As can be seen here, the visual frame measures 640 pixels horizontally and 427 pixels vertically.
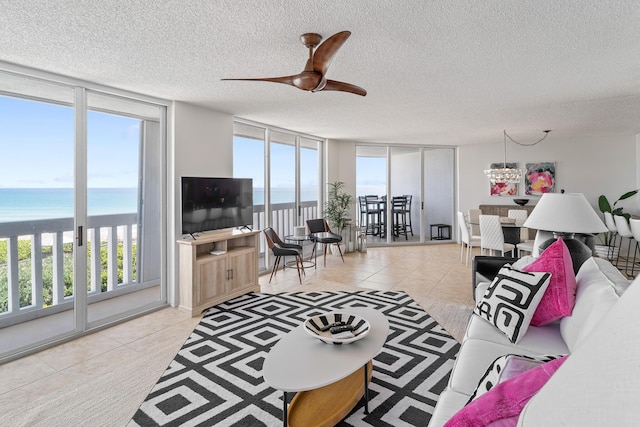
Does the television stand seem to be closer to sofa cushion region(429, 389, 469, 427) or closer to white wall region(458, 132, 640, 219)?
sofa cushion region(429, 389, 469, 427)

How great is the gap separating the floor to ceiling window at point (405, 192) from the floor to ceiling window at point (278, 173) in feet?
4.69

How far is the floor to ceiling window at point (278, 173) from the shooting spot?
5.41m

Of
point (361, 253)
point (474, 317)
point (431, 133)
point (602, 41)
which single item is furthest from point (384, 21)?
point (361, 253)

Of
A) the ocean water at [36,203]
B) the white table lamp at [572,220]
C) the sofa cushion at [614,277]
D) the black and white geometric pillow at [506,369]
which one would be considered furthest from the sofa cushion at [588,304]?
the ocean water at [36,203]

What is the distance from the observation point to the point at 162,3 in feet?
6.55

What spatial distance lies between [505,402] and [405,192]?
8033 millimetres

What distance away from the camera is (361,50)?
8.75ft

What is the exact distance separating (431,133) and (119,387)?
5.99m

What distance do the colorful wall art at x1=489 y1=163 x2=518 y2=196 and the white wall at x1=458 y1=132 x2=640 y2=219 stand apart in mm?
91

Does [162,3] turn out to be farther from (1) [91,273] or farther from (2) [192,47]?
(1) [91,273]

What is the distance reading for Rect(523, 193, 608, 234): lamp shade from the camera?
2.80m

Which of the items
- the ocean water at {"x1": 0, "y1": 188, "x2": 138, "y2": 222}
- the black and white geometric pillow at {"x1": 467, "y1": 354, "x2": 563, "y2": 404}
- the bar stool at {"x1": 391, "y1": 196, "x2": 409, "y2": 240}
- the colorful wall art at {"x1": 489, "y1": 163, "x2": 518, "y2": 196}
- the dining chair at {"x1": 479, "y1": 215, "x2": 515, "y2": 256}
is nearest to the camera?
the black and white geometric pillow at {"x1": 467, "y1": 354, "x2": 563, "y2": 404}

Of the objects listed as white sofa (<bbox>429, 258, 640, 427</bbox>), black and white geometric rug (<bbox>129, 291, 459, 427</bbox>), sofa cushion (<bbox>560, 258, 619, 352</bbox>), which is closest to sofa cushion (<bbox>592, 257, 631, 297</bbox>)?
sofa cushion (<bbox>560, 258, 619, 352</bbox>)

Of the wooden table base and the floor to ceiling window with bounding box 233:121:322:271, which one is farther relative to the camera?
the floor to ceiling window with bounding box 233:121:322:271
